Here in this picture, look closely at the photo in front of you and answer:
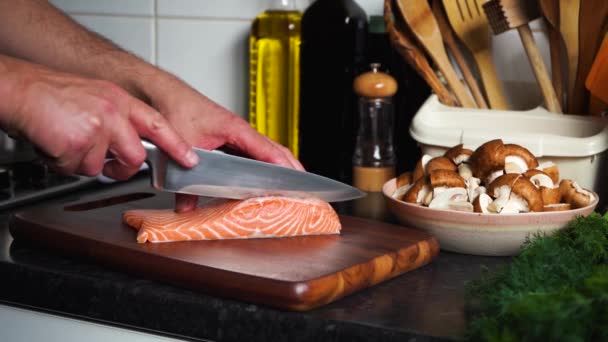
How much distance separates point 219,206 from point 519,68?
591mm

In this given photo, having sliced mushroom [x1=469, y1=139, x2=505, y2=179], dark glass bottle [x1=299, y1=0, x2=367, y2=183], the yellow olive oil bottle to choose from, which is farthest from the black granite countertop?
the yellow olive oil bottle

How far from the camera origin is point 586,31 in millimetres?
1142

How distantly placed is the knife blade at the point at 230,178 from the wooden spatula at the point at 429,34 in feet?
1.09

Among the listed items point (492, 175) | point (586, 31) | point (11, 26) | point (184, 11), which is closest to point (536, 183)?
point (492, 175)

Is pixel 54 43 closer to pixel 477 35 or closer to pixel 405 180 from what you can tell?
pixel 405 180

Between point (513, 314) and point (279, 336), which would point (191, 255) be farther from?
point (513, 314)

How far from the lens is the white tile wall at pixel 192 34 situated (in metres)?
1.55

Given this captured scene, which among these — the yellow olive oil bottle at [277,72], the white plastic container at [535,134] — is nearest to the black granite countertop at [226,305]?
the white plastic container at [535,134]

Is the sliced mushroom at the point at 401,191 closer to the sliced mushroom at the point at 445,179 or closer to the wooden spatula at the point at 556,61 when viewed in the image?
the sliced mushroom at the point at 445,179

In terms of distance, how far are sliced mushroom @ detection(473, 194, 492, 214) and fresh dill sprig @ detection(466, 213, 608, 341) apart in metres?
0.06

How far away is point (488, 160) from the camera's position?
3.27ft

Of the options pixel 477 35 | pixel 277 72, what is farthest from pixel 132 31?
pixel 477 35

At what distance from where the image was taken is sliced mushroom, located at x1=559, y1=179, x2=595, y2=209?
971 millimetres

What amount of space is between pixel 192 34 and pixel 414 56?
52 cm
